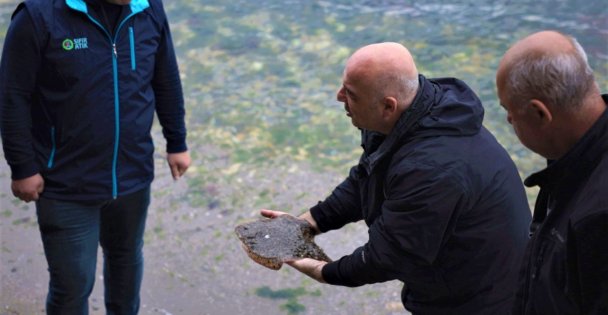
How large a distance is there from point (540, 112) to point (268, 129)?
3.71m

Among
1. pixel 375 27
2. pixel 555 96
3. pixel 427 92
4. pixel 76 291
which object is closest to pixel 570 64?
pixel 555 96

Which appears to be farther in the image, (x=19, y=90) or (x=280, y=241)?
(x=280, y=241)

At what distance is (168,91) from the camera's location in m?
3.05

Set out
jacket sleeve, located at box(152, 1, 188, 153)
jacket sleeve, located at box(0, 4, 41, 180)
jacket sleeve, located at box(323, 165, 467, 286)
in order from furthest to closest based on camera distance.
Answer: jacket sleeve, located at box(152, 1, 188, 153), jacket sleeve, located at box(0, 4, 41, 180), jacket sleeve, located at box(323, 165, 467, 286)

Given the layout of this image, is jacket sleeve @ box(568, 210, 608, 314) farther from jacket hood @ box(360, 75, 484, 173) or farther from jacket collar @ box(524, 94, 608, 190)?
jacket hood @ box(360, 75, 484, 173)

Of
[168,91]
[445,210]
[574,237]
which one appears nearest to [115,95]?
[168,91]

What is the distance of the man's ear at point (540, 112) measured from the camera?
163 cm

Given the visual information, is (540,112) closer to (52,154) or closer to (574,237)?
(574,237)

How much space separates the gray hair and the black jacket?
0.07 m

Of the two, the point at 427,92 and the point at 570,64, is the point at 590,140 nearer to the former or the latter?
the point at 570,64

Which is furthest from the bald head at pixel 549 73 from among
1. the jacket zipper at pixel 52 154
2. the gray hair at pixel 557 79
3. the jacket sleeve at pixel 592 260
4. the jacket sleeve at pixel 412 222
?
the jacket zipper at pixel 52 154

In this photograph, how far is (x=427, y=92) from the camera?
2189 millimetres

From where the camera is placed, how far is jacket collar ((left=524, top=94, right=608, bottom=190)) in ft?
5.32

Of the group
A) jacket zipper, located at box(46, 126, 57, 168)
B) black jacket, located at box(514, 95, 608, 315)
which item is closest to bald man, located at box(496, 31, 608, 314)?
black jacket, located at box(514, 95, 608, 315)
